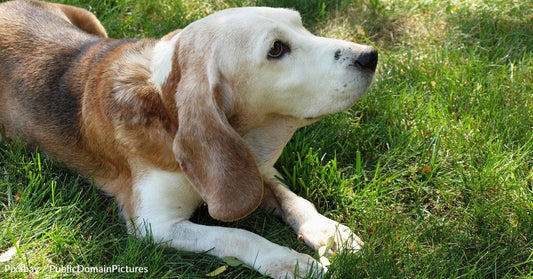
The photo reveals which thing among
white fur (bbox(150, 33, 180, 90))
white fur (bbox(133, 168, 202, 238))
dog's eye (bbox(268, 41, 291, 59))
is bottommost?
white fur (bbox(133, 168, 202, 238))

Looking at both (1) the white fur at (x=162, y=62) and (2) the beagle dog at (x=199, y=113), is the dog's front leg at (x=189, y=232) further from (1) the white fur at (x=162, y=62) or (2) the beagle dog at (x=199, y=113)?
(1) the white fur at (x=162, y=62)

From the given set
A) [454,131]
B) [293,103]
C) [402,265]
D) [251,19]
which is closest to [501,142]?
[454,131]

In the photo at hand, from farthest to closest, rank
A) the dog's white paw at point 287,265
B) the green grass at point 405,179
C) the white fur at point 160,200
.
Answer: the white fur at point 160,200, the green grass at point 405,179, the dog's white paw at point 287,265

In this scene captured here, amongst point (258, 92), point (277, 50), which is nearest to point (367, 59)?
point (277, 50)

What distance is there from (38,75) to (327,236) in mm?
2039

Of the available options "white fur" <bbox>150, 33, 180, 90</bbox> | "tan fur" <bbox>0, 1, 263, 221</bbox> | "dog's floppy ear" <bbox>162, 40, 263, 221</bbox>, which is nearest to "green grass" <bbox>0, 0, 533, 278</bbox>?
"tan fur" <bbox>0, 1, 263, 221</bbox>

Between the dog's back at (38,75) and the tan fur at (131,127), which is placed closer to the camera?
the tan fur at (131,127)

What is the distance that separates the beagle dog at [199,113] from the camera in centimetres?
332

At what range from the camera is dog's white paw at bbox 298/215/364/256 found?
139 inches

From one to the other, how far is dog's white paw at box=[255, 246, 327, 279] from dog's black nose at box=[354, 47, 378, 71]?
1004 mm

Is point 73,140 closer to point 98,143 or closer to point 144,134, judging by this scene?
point 98,143

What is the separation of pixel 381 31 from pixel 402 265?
263 cm

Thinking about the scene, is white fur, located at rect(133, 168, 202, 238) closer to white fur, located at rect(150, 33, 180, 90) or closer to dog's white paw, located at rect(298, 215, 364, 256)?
white fur, located at rect(150, 33, 180, 90)

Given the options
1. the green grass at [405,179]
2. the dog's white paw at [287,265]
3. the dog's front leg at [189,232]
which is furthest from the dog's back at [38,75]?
the dog's white paw at [287,265]
